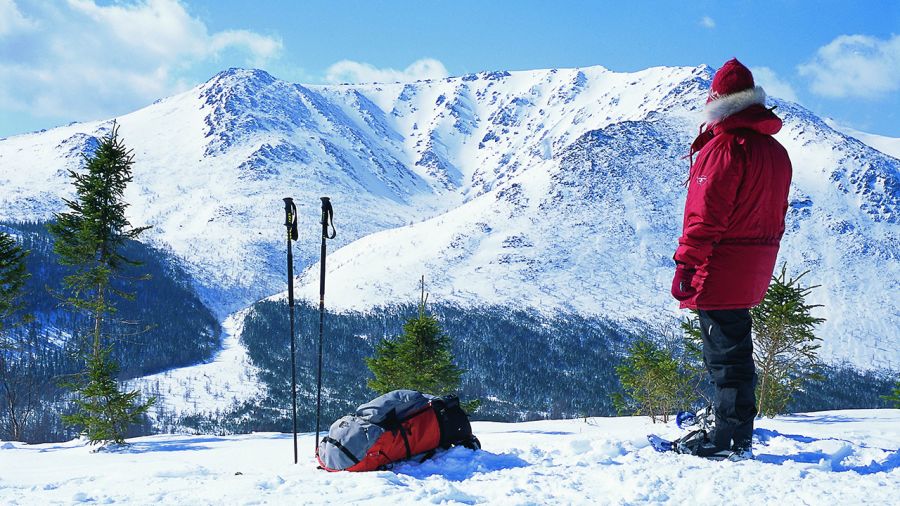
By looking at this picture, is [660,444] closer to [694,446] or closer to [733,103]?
[694,446]

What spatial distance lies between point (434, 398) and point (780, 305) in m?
12.1

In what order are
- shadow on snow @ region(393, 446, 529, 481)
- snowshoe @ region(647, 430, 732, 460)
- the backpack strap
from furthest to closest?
the backpack strap < shadow on snow @ region(393, 446, 529, 481) < snowshoe @ region(647, 430, 732, 460)

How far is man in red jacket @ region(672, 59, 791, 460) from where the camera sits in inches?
217

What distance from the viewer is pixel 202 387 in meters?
166

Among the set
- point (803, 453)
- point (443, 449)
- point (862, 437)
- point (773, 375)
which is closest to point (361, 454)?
point (443, 449)

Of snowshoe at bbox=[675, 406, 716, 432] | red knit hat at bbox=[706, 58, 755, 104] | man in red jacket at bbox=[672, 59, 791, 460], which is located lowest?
snowshoe at bbox=[675, 406, 716, 432]

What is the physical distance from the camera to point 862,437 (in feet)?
26.2

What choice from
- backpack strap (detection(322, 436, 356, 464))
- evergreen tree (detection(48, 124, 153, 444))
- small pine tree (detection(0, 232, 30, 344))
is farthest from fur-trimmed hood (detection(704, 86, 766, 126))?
small pine tree (detection(0, 232, 30, 344))

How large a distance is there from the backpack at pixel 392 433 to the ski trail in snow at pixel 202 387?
501 ft

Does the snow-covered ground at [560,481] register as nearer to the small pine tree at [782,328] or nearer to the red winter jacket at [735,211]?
the red winter jacket at [735,211]

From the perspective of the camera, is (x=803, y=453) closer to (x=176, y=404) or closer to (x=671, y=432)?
(x=671, y=432)

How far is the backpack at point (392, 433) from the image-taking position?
22.4 feet

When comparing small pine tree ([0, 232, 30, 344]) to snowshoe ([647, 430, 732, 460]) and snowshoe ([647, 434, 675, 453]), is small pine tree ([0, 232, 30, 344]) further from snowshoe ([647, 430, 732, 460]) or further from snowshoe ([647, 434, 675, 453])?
snowshoe ([647, 430, 732, 460])

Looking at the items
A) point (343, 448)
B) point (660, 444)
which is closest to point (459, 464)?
point (343, 448)
